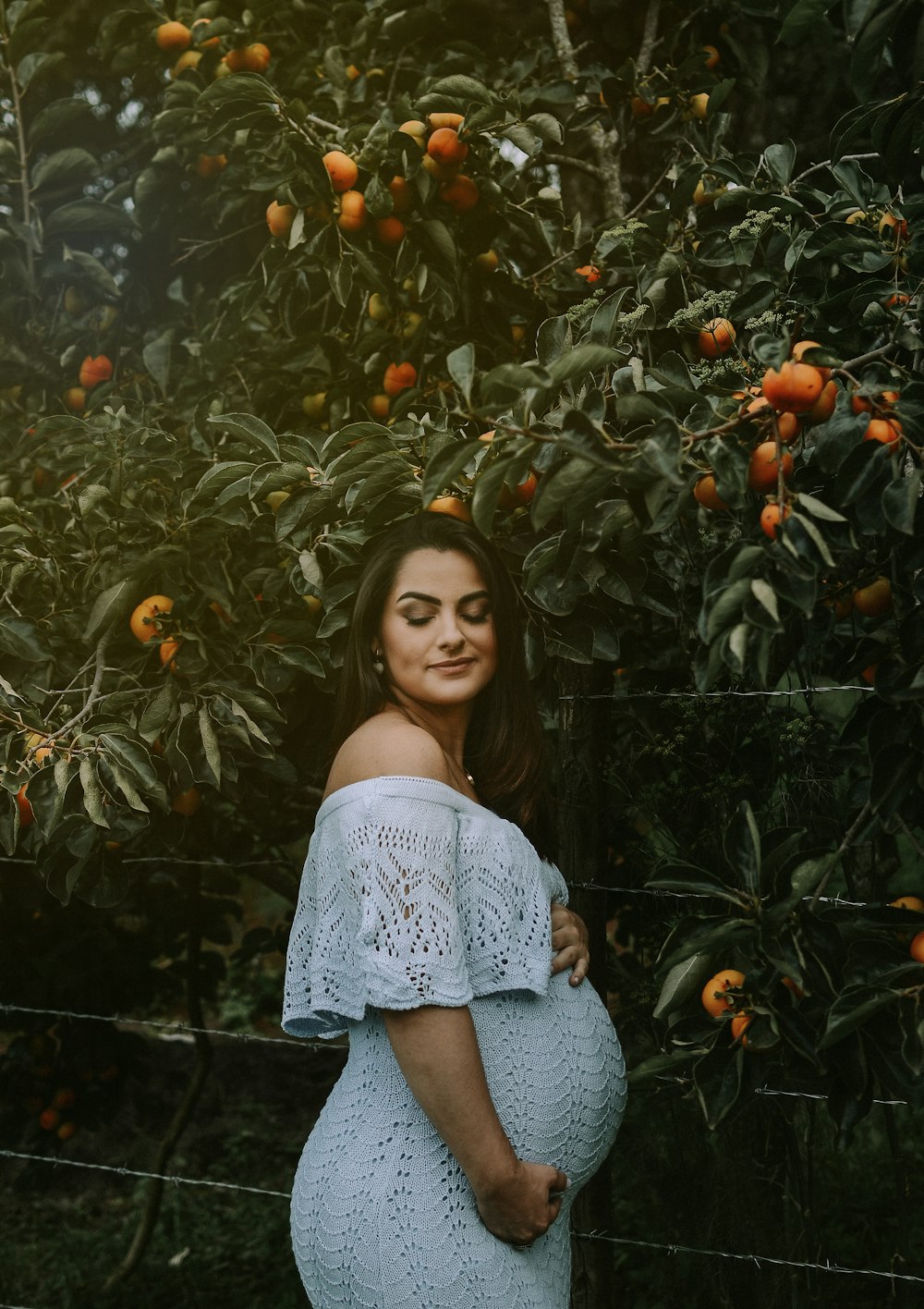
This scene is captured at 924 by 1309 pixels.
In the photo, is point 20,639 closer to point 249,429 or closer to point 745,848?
point 249,429

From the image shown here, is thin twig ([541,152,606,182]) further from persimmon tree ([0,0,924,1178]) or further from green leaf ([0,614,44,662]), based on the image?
green leaf ([0,614,44,662])

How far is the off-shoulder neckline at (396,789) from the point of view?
135cm

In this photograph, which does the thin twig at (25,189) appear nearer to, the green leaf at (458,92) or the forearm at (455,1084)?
the green leaf at (458,92)

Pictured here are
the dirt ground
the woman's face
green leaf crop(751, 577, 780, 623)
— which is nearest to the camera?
green leaf crop(751, 577, 780, 623)

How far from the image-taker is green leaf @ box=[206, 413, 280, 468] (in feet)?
5.12

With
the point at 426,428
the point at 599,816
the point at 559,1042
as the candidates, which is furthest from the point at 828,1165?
the point at 426,428

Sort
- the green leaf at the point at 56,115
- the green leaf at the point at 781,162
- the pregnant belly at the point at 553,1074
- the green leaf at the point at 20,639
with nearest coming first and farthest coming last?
the pregnant belly at the point at 553,1074, the green leaf at the point at 781,162, the green leaf at the point at 20,639, the green leaf at the point at 56,115

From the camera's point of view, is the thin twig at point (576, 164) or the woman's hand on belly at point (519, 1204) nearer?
the woman's hand on belly at point (519, 1204)

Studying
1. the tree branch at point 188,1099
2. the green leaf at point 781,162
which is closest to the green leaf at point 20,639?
the tree branch at point 188,1099

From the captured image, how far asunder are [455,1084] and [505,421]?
2.44 feet

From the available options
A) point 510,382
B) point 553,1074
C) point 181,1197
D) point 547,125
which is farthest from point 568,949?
point 181,1197

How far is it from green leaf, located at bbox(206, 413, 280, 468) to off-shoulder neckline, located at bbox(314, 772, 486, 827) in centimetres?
48

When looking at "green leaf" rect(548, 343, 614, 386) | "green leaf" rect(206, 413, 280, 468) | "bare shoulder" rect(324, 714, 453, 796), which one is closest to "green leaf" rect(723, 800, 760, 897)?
"bare shoulder" rect(324, 714, 453, 796)

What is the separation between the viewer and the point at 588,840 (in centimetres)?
192
